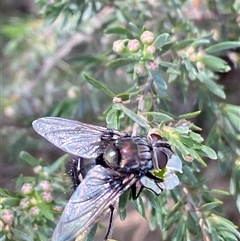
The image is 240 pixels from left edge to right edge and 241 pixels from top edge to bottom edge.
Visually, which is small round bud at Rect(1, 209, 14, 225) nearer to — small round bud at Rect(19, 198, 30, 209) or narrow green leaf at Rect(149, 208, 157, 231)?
small round bud at Rect(19, 198, 30, 209)

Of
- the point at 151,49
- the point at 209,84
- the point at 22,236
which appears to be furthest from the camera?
the point at 209,84

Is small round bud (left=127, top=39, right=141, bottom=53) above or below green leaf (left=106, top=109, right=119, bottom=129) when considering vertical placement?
above

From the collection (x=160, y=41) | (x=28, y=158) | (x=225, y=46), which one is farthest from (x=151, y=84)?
(x=28, y=158)

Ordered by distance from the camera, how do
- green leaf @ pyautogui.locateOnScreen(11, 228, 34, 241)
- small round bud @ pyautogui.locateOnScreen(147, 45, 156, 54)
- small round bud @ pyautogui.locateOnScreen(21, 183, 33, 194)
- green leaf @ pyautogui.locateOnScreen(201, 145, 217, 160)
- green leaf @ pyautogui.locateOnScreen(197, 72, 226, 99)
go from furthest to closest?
1. green leaf @ pyautogui.locateOnScreen(197, 72, 226, 99)
2. small round bud @ pyautogui.locateOnScreen(21, 183, 33, 194)
3. small round bud @ pyautogui.locateOnScreen(147, 45, 156, 54)
4. green leaf @ pyautogui.locateOnScreen(11, 228, 34, 241)
5. green leaf @ pyautogui.locateOnScreen(201, 145, 217, 160)

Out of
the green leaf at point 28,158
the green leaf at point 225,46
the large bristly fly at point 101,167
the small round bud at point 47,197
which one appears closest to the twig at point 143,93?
the large bristly fly at point 101,167

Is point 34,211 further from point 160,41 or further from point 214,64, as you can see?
point 214,64

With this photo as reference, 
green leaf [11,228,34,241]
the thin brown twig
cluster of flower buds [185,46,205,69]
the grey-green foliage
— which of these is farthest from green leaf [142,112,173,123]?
green leaf [11,228,34,241]

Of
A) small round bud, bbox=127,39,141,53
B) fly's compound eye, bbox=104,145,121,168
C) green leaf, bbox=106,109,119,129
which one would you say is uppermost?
small round bud, bbox=127,39,141,53

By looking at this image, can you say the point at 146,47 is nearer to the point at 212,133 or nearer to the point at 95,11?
the point at 212,133
